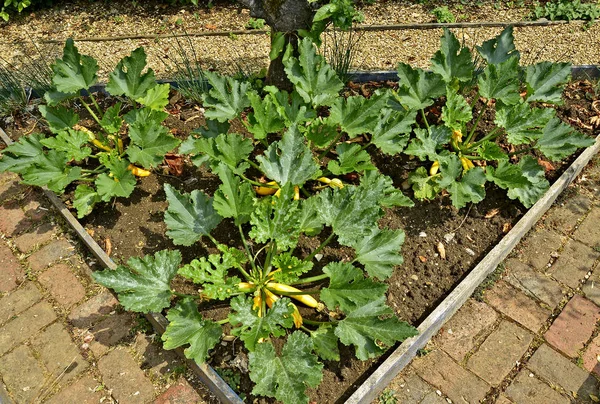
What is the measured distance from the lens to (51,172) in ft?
11.2

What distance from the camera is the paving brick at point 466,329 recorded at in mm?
3137

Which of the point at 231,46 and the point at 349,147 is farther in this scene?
the point at 231,46

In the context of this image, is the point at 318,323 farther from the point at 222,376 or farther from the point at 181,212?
the point at 181,212

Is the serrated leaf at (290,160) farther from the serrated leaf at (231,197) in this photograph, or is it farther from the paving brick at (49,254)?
the paving brick at (49,254)

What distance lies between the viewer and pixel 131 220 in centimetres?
357

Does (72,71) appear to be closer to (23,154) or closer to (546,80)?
(23,154)

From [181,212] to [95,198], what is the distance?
0.75 meters

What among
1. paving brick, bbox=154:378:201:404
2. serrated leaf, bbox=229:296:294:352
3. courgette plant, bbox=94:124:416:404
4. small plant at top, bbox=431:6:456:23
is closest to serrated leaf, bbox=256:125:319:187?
courgette plant, bbox=94:124:416:404

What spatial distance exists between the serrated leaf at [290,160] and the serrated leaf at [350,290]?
0.69 meters

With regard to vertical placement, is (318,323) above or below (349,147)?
below

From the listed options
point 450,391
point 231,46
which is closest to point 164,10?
point 231,46

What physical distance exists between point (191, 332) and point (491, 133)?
2421 millimetres

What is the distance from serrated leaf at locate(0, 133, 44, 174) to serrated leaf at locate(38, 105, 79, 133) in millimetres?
170

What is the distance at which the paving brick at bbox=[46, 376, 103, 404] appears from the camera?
2.88m
